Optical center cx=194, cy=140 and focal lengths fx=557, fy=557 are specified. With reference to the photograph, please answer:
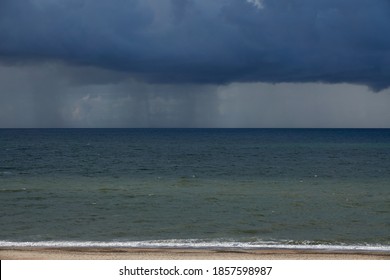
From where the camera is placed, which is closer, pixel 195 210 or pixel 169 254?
pixel 169 254

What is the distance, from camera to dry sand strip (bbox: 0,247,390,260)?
14.0m

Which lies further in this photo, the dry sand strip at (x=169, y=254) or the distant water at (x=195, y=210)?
the distant water at (x=195, y=210)

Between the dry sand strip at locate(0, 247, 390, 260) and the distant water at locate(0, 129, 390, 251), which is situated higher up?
the dry sand strip at locate(0, 247, 390, 260)

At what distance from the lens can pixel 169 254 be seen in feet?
48.0

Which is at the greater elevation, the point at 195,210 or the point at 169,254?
the point at 169,254

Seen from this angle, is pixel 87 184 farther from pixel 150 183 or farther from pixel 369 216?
pixel 369 216

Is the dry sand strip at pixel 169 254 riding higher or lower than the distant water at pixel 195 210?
higher

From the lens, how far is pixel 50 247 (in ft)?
54.5

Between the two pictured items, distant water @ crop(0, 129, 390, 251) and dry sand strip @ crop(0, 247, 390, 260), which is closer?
dry sand strip @ crop(0, 247, 390, 260)

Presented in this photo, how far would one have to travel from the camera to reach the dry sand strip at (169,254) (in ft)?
45.9

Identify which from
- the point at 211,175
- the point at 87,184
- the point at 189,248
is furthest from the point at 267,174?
the point at 189,248

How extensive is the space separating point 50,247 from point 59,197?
50.2ft
